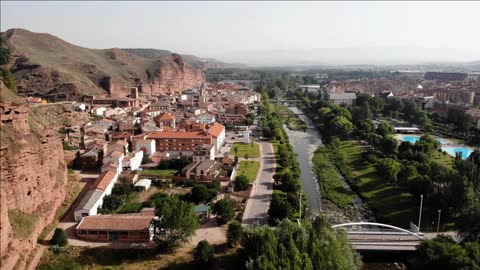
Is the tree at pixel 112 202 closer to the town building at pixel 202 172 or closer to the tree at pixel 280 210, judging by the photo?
the town building at pixel 202 172

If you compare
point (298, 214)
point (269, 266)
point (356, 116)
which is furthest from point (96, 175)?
point (356, 116)

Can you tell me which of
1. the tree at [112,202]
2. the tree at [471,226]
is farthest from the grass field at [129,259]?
the tree at [471,226]

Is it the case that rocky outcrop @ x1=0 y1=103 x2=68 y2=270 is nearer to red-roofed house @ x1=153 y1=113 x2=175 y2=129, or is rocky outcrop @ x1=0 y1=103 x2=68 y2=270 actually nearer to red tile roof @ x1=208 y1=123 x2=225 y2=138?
red tile roof @ x1=208 y1=123 x2=225 y2=138

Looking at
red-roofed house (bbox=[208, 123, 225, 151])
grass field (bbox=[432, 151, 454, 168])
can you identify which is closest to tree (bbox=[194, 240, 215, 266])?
red-roofed house (bbox=[208, 123, 225, 151])

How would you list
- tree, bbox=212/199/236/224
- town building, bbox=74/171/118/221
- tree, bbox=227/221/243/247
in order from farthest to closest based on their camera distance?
tree, bbox=212/199/236/224 < town building, bbox=74/171/118/221 < tree, bbox=227/221/243/247

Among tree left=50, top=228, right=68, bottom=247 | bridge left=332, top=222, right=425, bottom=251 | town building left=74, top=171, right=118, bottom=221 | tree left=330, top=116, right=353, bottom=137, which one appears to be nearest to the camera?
tree left=50, top=228, right=68, bottom=247

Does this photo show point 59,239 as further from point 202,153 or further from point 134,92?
point 134,92
